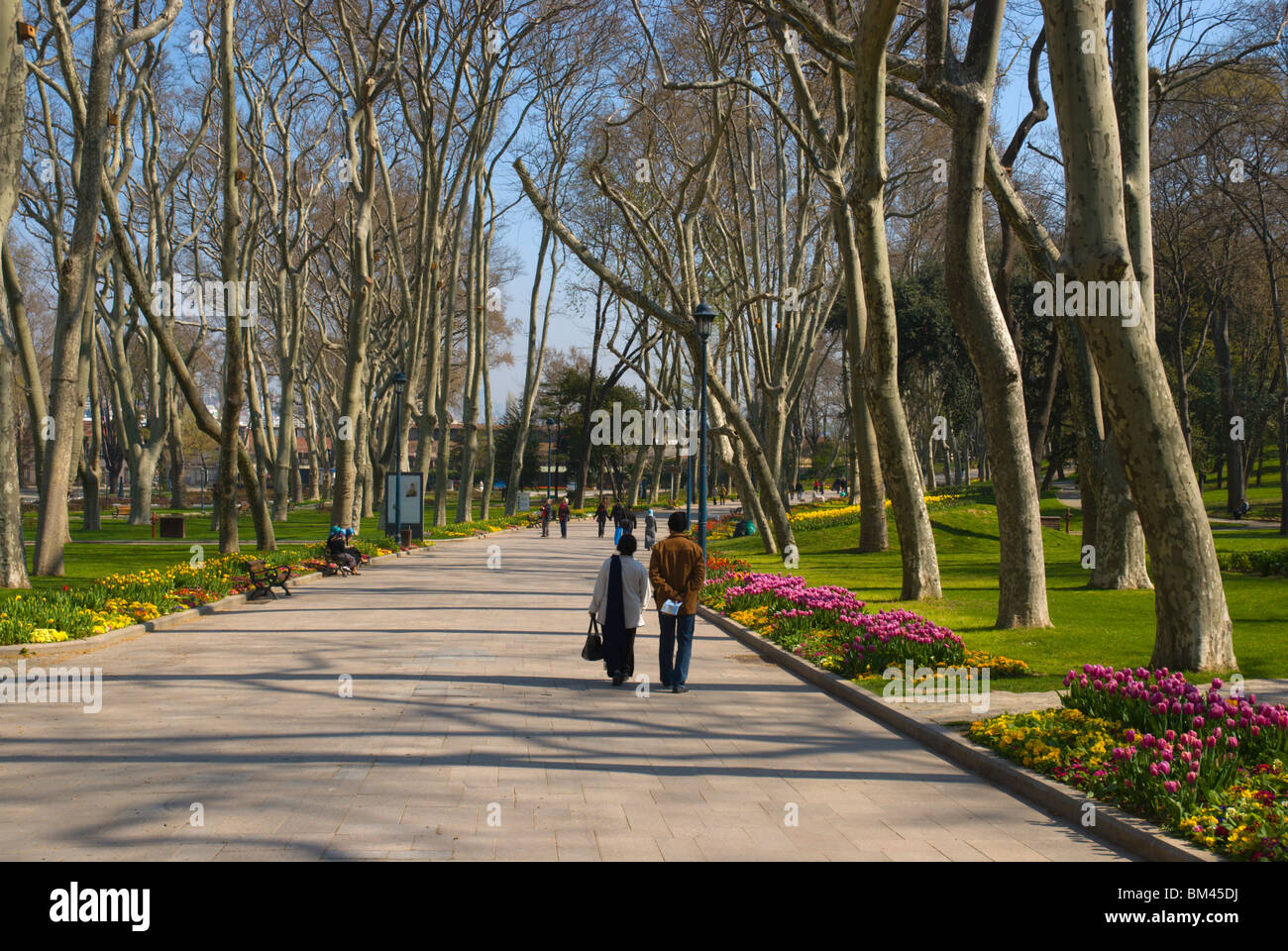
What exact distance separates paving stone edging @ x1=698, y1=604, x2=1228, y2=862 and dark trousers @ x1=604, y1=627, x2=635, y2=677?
1.90 m

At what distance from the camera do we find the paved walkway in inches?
225

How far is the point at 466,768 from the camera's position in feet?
24.3

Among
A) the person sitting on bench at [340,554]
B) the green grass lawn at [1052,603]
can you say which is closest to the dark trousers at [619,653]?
the green grass lawn at [1052,603]

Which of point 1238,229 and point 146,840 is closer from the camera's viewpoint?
point 146,840

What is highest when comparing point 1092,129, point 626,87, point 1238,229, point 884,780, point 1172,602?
point 626,87

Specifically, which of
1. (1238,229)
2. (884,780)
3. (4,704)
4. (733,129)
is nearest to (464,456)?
(733,129)

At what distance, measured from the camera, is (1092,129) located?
989 cm

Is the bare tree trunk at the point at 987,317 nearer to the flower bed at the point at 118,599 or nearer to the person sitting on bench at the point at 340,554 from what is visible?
the flower bed at the point at 118,599

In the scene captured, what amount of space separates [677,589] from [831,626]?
13.1 feet

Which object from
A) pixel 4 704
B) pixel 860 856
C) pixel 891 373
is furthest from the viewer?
pixel 891 373

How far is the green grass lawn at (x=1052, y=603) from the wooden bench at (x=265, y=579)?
30.4 feet

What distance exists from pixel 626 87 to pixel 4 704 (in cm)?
1911

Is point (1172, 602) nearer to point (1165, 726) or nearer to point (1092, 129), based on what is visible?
point (1165, 726)
